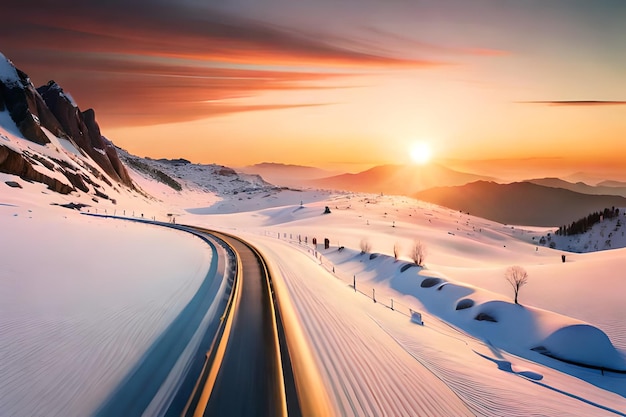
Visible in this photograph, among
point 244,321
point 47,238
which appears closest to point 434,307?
point 244,321

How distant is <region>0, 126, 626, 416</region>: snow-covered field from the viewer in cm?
864

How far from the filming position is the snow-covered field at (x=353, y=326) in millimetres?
8641

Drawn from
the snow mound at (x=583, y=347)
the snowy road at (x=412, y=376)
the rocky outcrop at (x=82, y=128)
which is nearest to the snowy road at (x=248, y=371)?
the snowy road at (x=412, y=376)

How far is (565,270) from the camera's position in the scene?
30.0 metres

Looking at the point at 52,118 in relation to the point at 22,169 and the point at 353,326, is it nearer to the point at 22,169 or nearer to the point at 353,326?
→ the point at 22,169

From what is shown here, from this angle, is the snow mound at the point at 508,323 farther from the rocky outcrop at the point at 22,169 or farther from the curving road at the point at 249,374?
the rocky outcrop at the point at 22,169

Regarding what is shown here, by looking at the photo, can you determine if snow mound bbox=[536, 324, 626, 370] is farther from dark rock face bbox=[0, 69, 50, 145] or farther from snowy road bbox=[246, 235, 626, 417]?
dark rock face bbox=[0, 69, 50, 145]

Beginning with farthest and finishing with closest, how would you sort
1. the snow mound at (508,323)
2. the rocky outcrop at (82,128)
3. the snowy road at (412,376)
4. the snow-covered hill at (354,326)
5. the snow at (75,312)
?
1. the rocky outcrop at (82,128)
2. the snow mound at (508,323)
3. the snow-covered hill at (354,326)
4. the snowy road at (412,376)
5. the snow at (75,312)

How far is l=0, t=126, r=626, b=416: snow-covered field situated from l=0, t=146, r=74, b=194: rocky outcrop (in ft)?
96.8

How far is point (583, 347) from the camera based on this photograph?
1750 centimetres

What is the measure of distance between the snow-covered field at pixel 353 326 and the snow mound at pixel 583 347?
59 mm

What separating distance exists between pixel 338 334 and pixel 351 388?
3.89 meters

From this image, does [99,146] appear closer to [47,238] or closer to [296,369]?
[47,238]

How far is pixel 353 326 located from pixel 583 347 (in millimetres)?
13142
